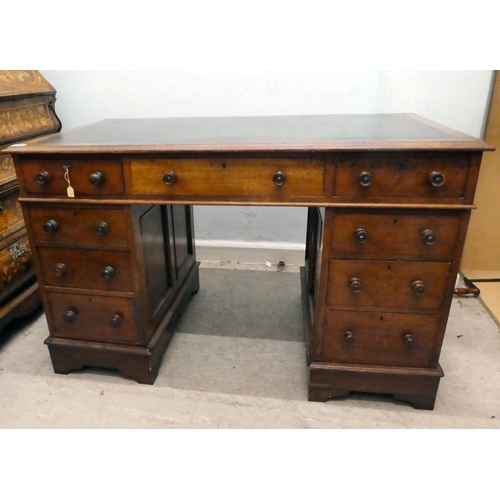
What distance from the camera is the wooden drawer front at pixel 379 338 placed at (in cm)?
133

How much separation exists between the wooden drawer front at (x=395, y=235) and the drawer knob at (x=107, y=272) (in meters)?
0.75

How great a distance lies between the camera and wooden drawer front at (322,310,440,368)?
1333 millimetres

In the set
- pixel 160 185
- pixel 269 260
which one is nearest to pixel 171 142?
pixel 160 185

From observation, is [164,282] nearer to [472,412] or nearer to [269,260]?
[269,260]

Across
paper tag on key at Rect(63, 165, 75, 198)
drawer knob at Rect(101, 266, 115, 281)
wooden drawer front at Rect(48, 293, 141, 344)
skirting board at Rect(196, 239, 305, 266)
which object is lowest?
skirting board at Rect(196, 239, 305, 266)

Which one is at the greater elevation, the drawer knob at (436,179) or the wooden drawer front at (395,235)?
the drawer knob at (436,179)

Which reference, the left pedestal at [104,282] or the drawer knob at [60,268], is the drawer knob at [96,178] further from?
the drawer knob at [60,268]

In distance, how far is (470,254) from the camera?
88.7 inches

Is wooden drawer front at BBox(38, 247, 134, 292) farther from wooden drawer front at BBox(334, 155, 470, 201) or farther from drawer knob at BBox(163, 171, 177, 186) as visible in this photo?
wooden drawer front at BBox(334, 155, 470, 201)

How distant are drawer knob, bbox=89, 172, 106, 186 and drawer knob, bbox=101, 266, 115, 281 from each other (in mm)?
297

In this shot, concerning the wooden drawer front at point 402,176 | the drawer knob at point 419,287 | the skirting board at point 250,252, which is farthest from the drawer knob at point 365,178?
the skirting board at point 250,252

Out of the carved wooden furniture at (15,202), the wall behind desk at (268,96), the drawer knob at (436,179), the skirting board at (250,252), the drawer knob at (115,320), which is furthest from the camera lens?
the skirting board at (250,252)

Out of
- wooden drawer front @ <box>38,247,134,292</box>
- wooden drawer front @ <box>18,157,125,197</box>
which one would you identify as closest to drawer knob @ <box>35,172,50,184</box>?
wooden drawer front @ <box>18,157,125,197</box>

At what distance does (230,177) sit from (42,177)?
0.60m
